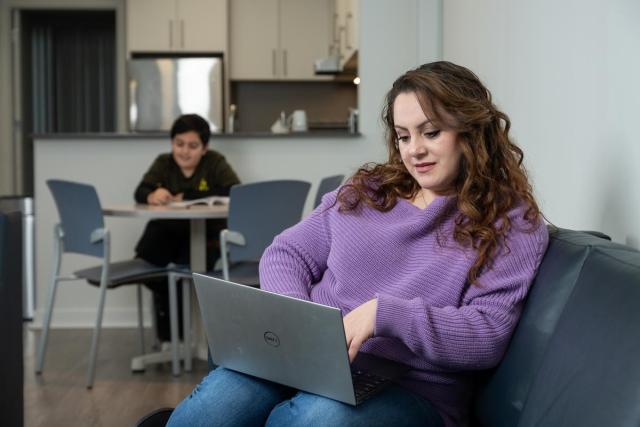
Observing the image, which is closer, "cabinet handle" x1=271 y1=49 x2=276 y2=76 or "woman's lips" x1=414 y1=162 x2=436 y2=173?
"woman's lips" x1=414 y1=162 x2=436 y2=173

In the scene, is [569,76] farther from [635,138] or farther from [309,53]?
[309,53]

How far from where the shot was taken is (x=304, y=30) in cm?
695

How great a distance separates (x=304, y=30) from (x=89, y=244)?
3.80 meters

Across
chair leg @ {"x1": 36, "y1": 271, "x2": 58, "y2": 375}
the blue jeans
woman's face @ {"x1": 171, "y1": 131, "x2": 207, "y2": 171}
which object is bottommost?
chair leg @ {"x1": 36, "y1": 271, "x2": 58, "y2": 375}

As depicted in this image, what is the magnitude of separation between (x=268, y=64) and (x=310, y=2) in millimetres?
582

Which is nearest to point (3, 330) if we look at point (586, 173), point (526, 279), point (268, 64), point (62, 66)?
point (526, 279)

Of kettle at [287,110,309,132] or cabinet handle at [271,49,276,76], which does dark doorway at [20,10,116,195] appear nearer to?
cabinet handle at [271,49,276,76]

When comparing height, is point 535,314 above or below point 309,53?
below

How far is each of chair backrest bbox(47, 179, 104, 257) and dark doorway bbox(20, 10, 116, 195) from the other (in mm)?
4130

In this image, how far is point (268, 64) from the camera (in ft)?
22.8

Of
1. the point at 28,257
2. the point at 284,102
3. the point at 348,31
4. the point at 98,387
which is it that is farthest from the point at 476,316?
the point at 284,102

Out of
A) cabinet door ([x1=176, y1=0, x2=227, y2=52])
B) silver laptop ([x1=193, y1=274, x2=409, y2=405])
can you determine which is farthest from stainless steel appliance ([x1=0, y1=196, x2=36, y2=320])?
silver laptop ([x1=193, y1=274, x2=409, y2=405])

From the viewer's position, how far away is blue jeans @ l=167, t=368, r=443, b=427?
1.38 m

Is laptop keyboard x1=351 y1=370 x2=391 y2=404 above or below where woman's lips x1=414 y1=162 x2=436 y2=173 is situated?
below
